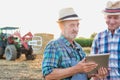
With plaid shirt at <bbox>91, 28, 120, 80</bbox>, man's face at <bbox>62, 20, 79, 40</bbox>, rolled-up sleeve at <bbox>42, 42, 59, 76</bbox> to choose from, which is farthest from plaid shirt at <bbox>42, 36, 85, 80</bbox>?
plaid shirt at <bbox>91, 28, 120, 80</bbox>

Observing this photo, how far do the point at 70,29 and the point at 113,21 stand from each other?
550 mm

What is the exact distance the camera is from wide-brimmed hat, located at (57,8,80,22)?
11.8ft

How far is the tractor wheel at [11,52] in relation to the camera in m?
15.4

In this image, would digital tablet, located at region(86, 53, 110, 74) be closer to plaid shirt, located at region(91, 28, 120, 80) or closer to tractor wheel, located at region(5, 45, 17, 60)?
plaid shirt, located at region(91, 28, 120, 80)

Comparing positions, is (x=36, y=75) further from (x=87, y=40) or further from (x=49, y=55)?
(x=87, y=40)

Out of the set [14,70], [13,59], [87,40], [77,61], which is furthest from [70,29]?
[87,40]

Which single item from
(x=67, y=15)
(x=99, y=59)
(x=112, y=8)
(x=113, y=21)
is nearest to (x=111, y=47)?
(x=113, y=21)

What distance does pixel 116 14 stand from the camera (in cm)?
392

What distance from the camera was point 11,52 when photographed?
15.4m

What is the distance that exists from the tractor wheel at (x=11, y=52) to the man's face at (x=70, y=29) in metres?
11.9

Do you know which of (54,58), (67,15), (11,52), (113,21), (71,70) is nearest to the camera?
(71,70)

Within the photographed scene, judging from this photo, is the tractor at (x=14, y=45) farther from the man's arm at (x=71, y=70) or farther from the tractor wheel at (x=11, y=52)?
the man's arm at (x=71, y=70)

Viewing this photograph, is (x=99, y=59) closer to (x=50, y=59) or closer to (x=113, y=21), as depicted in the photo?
(x=50, y=59)

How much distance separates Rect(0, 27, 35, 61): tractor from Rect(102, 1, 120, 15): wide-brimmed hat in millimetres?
11549
